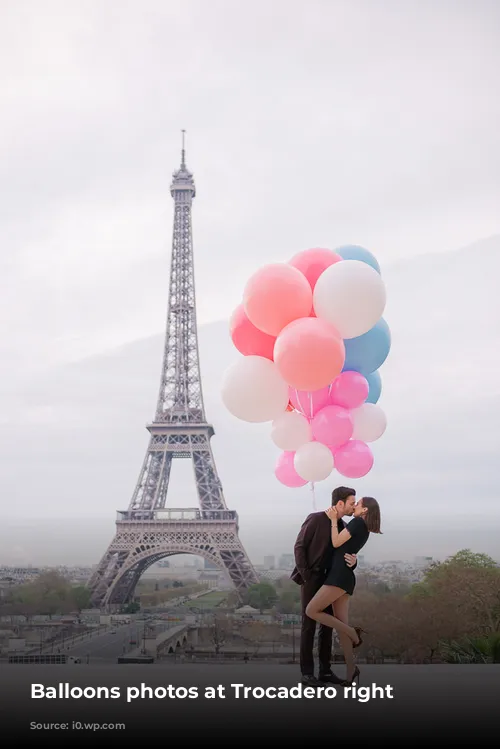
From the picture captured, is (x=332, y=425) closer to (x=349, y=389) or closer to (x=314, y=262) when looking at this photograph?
(x=349, y=389)

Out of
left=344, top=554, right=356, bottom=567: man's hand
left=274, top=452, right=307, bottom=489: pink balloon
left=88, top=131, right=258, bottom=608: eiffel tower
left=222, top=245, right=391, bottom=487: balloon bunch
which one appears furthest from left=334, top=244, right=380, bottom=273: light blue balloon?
left=88, top=131, right=258, bottom=608: eiffel tower

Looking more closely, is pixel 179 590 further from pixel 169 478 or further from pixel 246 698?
pixel 246 698

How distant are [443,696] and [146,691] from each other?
1697 millimetres

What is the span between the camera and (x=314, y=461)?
4.70 metres


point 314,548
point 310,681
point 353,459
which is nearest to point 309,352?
point 314,548

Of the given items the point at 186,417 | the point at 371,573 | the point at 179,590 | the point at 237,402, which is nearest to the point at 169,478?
the point at 186,417

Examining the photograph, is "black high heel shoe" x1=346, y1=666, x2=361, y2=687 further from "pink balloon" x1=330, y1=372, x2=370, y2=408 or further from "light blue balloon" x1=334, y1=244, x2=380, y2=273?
"light blue balloon" x1=334, y1=244, x2=380, y2=273

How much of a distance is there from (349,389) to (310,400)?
30 cm

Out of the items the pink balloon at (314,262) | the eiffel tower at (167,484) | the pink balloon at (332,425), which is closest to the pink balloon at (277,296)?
the pink balloon at (314,262)

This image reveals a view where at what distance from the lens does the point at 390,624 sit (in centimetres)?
988

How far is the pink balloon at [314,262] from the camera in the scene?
15.1 feet

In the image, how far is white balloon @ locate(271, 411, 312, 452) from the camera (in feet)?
16.3

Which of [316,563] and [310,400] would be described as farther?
[310,400]

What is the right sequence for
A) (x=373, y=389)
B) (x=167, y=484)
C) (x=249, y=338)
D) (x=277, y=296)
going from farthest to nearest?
(x=167, y=484), (x=373, y=389), (x=249, y=338), (x=277, y=296)
